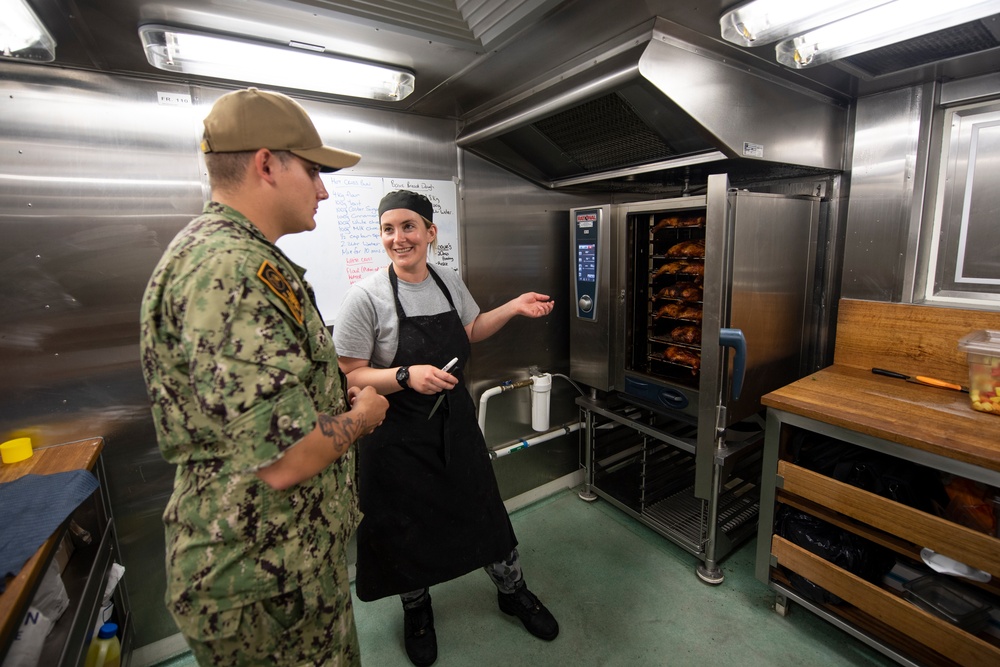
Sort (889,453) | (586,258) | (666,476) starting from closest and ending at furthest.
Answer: (889,453)
(586,258)
(666,476)

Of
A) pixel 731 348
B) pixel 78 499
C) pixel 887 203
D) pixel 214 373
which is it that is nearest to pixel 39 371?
pixel 78 499

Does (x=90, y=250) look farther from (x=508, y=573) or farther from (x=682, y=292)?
(x=682, y=292)

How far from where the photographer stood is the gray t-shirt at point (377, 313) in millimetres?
1609

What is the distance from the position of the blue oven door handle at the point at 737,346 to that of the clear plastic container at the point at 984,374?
0.68 m

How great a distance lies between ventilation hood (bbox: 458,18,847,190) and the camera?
1579 mm

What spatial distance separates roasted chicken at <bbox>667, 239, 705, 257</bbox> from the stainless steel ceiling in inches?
28.1

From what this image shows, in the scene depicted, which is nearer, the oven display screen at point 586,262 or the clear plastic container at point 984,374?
the clear plastic container at point 984,374

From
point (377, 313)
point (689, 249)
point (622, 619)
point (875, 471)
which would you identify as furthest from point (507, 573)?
point (689, 249)

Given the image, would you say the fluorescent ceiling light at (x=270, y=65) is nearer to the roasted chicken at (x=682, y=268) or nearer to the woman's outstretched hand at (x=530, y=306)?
the woman's outstretched hand at (x=530, y=306)

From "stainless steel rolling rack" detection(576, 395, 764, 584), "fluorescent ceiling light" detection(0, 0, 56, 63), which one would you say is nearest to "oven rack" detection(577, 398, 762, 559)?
"stainless steel rolling rack" detection(576, 395, 764, 584)

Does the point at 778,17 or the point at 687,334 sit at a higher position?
the point at 778,17

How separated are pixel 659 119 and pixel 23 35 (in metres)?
2.03

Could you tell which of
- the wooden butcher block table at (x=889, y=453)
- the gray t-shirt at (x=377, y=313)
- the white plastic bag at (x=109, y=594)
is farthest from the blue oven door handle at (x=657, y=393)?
the white plastic bag at (x=109, y=594)

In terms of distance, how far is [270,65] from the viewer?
5.37 ft
